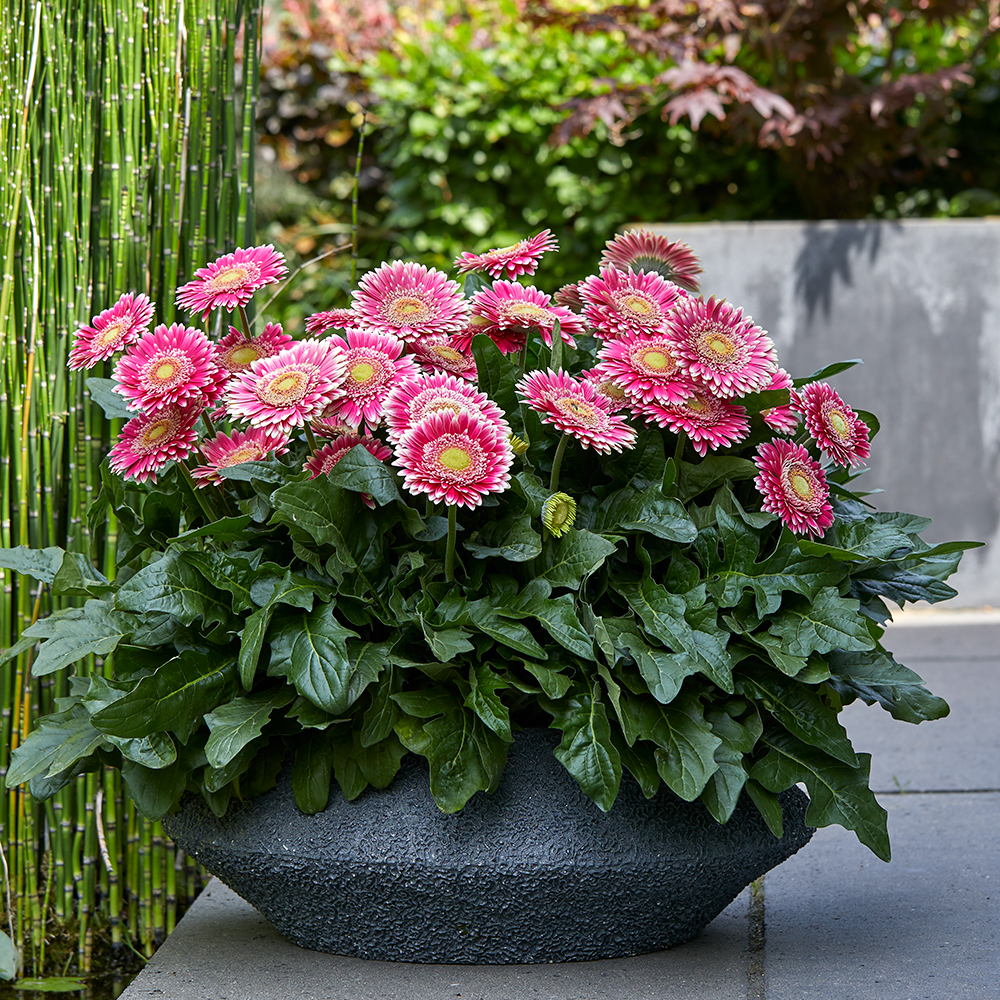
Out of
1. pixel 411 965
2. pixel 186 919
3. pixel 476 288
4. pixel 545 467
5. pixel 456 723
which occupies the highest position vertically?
pixel 476 288

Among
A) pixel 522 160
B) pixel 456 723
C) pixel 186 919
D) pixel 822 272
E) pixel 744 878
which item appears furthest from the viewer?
pixel 522 160

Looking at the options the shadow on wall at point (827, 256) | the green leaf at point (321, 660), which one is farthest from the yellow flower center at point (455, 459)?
the shadow on wall at point (827, 256)

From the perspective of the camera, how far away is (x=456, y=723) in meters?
1.28

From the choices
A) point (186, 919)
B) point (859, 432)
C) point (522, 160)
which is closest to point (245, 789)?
point (186, 919)

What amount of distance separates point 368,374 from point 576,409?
9.4 inches

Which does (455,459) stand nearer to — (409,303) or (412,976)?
(409,303)

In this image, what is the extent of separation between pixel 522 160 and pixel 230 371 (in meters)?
3.29

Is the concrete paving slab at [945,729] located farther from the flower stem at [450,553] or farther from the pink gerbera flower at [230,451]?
the pink gerbera flower at [230,451]

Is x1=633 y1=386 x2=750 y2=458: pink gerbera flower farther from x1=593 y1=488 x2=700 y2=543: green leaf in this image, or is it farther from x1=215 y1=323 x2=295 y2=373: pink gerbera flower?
x1=215 y1=323 x2=295 y2=373: pink gerbera flower

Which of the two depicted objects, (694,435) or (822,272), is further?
(822,272)

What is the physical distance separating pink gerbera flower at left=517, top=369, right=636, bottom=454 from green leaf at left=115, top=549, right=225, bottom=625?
1.40 ft

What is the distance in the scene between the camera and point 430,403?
1.27 metres

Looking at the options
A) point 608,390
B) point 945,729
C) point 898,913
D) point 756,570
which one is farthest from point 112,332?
point 945,729

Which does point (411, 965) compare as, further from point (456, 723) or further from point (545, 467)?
point (545, 467)
